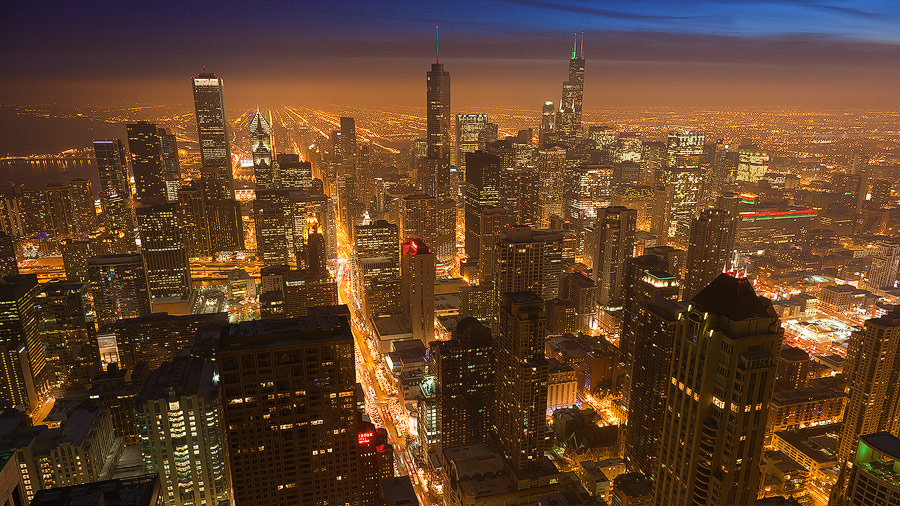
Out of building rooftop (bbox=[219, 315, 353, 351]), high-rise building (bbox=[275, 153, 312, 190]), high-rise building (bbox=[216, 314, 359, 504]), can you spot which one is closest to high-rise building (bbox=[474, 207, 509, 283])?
high-rise building (bbox=[275, 153, 312, 190])

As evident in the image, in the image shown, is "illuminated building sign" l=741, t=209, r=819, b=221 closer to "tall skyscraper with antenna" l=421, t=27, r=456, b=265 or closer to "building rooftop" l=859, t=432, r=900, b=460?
"tall skyscraper with antenna" l=421, t=27, r=456, b=265

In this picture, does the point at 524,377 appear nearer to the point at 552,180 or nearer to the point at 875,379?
the point at 875,379

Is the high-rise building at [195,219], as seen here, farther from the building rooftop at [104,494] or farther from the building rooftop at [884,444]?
the building rooftop at [884,444]

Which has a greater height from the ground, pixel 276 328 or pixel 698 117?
pixel 698 117

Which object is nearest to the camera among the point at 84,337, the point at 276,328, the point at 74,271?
the point at 276,328

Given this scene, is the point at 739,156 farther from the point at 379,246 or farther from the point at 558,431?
the point at 558,431

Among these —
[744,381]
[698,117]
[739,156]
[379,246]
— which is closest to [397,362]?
[379,246]

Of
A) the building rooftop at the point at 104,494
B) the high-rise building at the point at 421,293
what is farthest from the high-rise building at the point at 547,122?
the building rooftop at the point at 104,494
